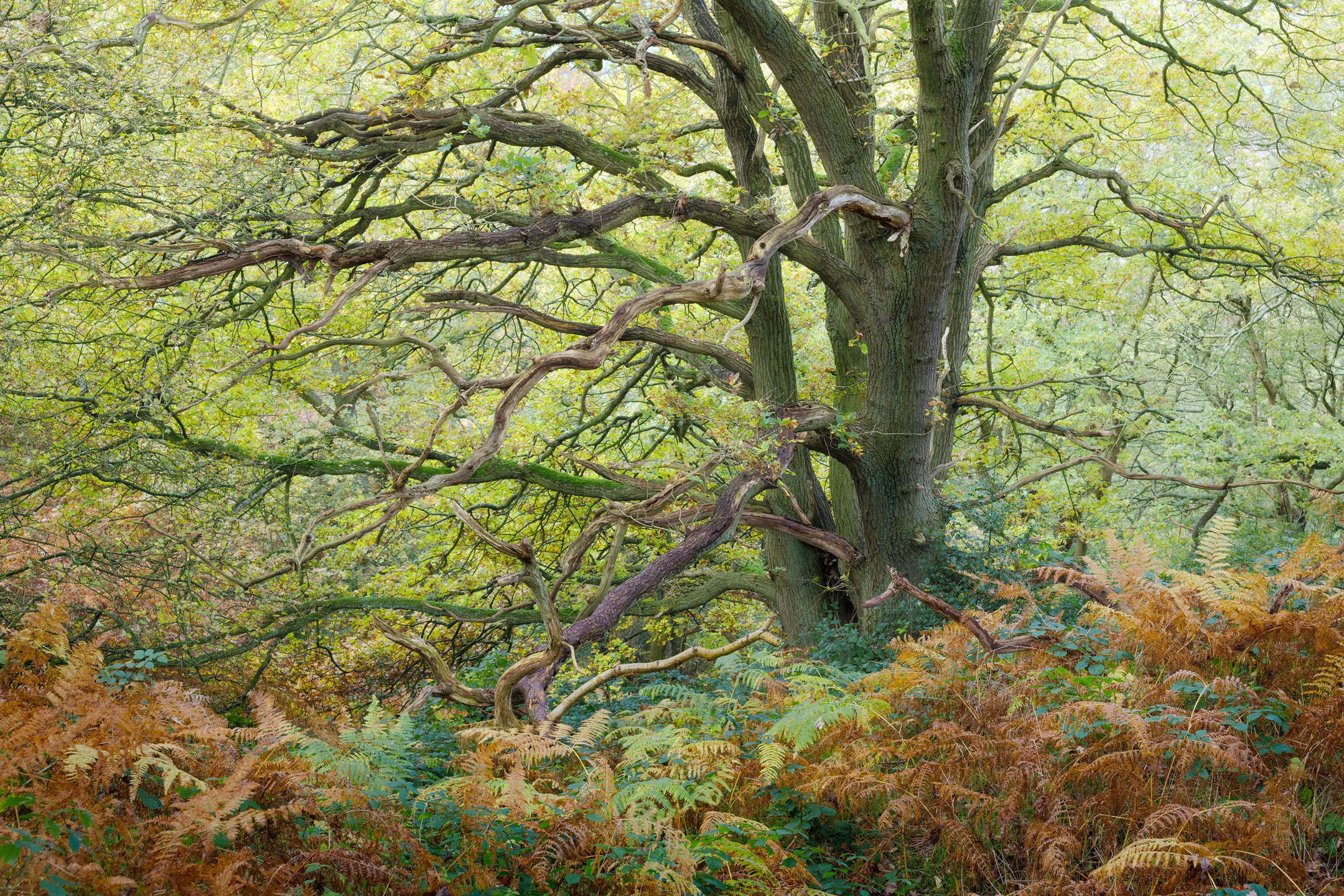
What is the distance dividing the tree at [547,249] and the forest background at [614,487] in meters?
0.06

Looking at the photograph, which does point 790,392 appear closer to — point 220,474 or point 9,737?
point 220,474

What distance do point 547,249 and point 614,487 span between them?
2.88 m

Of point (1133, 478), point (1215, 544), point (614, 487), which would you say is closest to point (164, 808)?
point (1215, 544)

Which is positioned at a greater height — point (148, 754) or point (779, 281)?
point (779, 281)

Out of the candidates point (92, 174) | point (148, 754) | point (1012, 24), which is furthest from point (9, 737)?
point (1012, 24)

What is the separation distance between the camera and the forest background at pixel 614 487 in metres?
3.49

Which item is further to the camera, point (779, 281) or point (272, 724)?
point (779, 281)

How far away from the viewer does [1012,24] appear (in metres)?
7.50

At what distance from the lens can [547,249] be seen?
7.66 meters

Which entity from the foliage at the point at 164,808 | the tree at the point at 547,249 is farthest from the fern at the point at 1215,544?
the foliage at the point at 164,808

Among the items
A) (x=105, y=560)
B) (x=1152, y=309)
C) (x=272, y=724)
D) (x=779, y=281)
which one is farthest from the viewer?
(x=1152, y=309)

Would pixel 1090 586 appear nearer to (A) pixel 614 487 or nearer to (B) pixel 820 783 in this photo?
(B) pixel 820 783

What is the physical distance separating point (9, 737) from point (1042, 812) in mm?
A: 3947

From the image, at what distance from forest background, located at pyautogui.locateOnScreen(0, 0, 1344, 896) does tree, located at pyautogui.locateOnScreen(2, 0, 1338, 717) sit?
6 centimetres
